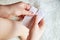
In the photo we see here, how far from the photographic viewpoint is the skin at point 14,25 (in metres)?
0.79

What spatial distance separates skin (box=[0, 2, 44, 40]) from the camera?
2.58ft

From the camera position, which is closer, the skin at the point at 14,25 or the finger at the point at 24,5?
the skin at the point at 14,25

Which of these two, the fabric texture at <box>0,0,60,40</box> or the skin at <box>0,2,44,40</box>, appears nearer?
the skin at <box>0,2,44,40</box>

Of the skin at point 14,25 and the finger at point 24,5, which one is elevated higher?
the finger at point 24,5

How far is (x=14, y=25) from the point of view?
32.1 inches

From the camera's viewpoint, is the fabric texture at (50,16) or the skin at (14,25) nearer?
the skin at (14,25)

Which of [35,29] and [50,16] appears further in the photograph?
[50,16]

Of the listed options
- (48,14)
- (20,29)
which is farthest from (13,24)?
(48,14)

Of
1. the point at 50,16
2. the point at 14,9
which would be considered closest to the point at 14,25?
the point at 14,9

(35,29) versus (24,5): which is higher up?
(24,5)

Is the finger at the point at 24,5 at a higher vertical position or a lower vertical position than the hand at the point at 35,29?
higher

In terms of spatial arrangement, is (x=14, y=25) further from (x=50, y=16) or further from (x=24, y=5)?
(x=50, y=16)

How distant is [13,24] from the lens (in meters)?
0.82

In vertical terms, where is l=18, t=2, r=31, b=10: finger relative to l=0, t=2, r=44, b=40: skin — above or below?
above
